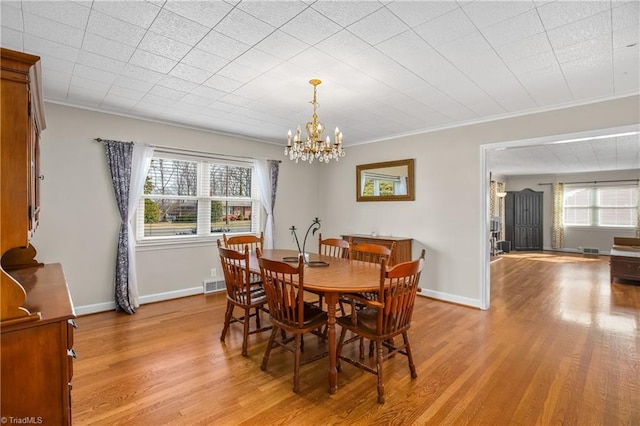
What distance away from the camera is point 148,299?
4.20m

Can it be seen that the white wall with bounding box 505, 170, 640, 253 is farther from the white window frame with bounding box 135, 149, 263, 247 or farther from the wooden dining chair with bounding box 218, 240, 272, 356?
the wooden dining chair with bounding box 218, 240, 272, 356

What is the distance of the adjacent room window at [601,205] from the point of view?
8961mm

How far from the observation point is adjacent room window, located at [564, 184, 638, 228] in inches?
353

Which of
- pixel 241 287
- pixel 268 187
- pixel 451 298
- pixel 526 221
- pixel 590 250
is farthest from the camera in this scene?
pixel 526 221

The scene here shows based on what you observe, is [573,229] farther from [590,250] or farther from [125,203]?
[125,203]

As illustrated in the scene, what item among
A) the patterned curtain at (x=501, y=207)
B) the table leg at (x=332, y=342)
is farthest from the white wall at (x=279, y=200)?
the patterned curtain at (x=501, y=207)

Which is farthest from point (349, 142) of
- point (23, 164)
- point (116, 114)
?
point (23, 164)

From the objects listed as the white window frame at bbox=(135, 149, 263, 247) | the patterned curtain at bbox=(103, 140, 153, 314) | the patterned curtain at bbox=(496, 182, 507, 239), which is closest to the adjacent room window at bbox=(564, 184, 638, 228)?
the patterned curtain at bbox=(496, 182, 507, 239)

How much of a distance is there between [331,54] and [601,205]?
1101cm

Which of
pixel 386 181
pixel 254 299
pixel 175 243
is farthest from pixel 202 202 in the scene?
pixel 386 181

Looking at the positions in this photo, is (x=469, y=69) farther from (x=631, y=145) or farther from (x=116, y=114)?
(x=631, y=145)

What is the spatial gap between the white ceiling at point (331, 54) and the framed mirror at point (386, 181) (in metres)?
1.17

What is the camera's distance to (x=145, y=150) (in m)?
4.12

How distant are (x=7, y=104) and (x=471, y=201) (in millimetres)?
4470
